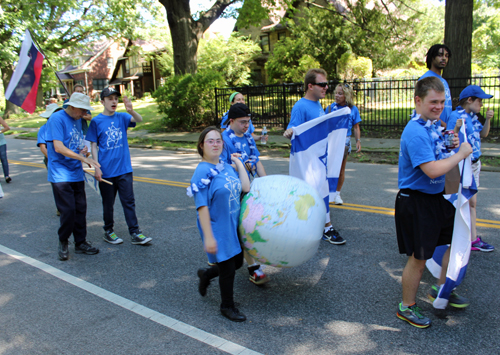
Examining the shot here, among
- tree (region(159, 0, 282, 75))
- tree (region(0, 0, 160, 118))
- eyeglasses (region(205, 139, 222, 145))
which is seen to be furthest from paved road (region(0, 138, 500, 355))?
tree (region(0, 0, 160, 118))

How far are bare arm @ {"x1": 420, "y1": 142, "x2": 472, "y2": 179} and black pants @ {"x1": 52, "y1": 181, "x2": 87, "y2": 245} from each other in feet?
12.7

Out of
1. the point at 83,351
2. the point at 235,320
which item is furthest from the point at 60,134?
the point at 235,320

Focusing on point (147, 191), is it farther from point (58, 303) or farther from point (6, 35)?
point (6, 35)

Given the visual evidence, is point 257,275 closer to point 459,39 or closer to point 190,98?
point 459,39

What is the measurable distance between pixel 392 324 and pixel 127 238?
3.65 meters

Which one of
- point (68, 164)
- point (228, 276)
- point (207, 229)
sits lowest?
point (228, 276)

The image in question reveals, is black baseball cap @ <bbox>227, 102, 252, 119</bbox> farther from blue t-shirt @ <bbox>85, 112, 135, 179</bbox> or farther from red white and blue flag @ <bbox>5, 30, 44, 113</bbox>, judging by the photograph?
red white and blue flag @ <bbox>5, 30, 44, 113</bbox>

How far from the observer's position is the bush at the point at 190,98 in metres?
17.5

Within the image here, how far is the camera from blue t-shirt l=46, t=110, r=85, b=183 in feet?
15.8

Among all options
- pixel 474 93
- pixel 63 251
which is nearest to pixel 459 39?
pixel 474 93

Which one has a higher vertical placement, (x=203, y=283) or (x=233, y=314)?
(x=203, y=283)

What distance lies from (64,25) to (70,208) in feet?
104

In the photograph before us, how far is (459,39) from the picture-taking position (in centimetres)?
1191

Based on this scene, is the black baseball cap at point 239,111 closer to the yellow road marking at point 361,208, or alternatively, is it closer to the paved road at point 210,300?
the paved road at point 210,300
